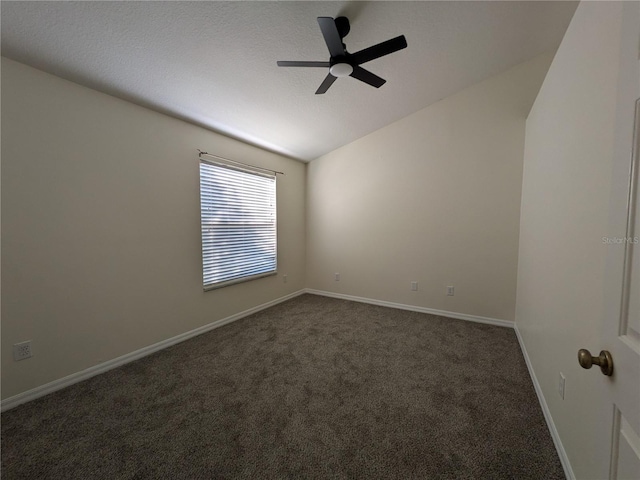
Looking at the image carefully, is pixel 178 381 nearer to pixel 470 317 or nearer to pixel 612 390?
pixel 612 390

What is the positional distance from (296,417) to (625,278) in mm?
1722

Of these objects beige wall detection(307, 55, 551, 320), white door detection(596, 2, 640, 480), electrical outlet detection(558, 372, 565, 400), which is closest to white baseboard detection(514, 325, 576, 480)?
electrical outlet detection(558, 372, 565, 400)

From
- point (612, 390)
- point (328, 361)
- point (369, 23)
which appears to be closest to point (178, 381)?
point (328, 361)

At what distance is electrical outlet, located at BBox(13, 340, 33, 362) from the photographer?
1.71 metres

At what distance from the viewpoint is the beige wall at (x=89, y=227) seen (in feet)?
5.57

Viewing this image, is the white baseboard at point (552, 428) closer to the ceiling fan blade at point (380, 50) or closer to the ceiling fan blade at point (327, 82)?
the ceiling fan blade at point (380, 50)

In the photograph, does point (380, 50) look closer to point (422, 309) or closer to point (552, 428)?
point (552, 428)

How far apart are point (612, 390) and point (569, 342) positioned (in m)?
0.89

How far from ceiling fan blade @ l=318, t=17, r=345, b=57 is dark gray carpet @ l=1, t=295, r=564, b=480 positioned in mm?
2447

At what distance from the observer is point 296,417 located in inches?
62.9

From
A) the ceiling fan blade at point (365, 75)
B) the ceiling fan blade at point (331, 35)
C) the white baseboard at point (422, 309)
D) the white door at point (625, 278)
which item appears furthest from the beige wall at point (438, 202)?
A: the white door at point (625, 278)

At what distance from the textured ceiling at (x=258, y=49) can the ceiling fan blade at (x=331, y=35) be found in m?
0.32

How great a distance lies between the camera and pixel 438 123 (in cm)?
331

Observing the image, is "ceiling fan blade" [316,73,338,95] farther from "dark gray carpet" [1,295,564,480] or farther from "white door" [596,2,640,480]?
"dark gray carpet" [1,295,564,480]
